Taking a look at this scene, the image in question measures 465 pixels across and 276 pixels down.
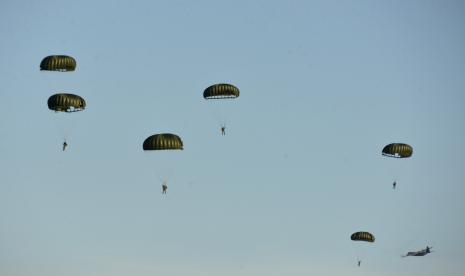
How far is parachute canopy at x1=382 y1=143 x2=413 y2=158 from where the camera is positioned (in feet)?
411

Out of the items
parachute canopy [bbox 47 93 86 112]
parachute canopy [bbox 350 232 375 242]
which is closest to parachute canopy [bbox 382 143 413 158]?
parachute canopy [bbox 350 232 375 242]

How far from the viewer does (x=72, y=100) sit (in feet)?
381

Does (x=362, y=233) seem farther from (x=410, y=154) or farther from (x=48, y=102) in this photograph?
(x=48, y=102)

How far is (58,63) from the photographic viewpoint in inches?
4545

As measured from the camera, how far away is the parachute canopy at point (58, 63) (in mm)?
115100

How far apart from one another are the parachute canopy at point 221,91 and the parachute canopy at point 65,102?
14751 millimetres

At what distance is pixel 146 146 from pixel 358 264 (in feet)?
118

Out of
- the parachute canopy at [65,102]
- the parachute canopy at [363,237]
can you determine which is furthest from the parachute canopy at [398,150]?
the parachute canopy at [65,102]

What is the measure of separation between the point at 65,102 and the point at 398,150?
4201cm

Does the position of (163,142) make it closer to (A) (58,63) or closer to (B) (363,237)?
(A) (58,63)

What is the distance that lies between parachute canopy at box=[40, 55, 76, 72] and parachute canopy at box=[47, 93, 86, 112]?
315cm

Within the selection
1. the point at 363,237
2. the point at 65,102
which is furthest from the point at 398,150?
the point at 65,102

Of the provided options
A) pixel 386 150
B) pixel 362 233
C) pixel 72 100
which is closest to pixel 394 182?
pixel 386 150

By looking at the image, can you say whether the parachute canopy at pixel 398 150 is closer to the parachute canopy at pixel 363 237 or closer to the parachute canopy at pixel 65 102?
the parachute canopy at pixel 363 237
